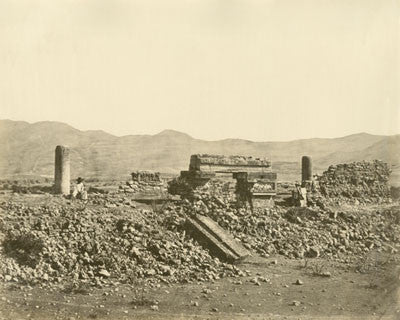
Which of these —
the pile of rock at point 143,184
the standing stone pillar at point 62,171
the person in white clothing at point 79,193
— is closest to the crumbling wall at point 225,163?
the pile of rock at point 143,184

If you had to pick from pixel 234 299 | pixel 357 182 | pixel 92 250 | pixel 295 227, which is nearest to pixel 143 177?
pixel 295 227

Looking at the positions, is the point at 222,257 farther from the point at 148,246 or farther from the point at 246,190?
the point at 246,190

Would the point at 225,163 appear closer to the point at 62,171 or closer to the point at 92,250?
the point at 92,250

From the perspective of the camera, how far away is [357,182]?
Answer: 1964cm

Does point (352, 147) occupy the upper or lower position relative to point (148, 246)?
upper

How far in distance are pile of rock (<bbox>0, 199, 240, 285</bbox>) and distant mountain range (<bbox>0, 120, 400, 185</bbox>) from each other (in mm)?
30577

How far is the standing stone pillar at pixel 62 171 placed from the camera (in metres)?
19.0

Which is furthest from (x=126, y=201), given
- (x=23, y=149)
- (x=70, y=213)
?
(x=23, y=149)

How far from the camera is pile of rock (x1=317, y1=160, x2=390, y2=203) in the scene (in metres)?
19.3

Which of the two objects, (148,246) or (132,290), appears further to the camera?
(148,246)

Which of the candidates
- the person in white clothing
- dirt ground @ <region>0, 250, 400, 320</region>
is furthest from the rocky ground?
the person in white clothing

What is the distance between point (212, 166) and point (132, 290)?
6.56 metres

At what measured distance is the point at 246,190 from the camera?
1523cm

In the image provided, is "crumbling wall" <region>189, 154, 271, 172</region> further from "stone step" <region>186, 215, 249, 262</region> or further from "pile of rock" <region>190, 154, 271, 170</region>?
"stone step" <region>186, 215, 249, 262</region>
